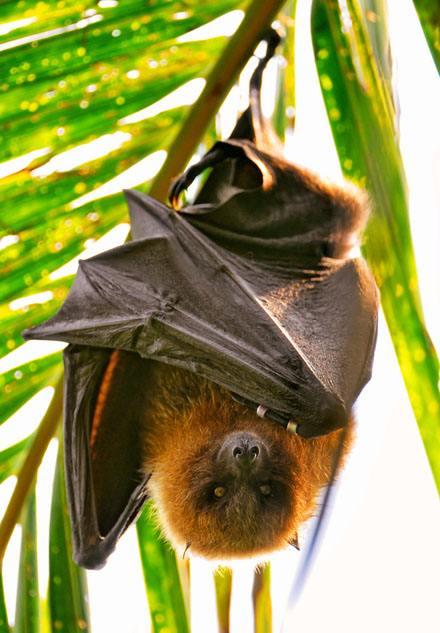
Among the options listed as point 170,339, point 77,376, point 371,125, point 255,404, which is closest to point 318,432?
point 255,404

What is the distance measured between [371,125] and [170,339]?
1.13 metres

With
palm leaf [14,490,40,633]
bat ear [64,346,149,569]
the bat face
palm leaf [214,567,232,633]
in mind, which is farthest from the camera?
the bat face

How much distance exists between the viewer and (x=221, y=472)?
371 cm

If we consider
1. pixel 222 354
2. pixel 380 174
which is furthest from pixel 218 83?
pixel 380 174

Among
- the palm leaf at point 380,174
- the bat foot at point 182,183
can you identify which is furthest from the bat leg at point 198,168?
the palm leaf at point 380,174

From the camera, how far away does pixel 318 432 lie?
288 cm

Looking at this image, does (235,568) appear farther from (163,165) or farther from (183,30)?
(183,30)

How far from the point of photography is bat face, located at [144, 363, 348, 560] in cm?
364

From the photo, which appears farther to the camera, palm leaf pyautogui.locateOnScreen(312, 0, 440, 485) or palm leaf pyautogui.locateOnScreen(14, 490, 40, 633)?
palm leaf pyautogui.locateOnScreen(14, 490, 40, 633)

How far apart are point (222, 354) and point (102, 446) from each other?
2.50ft

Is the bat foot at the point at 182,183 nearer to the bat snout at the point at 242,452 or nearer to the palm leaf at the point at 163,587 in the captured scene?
the bat snout at the point at 242,452

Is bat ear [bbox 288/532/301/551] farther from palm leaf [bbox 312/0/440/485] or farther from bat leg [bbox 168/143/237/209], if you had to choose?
palm leaf [bbox 312/0/440/485]

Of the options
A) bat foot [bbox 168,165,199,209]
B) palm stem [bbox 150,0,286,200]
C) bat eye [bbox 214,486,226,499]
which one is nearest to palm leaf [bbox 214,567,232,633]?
bat eye [bbox 214,486,226,499]

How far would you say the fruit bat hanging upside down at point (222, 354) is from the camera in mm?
3000
